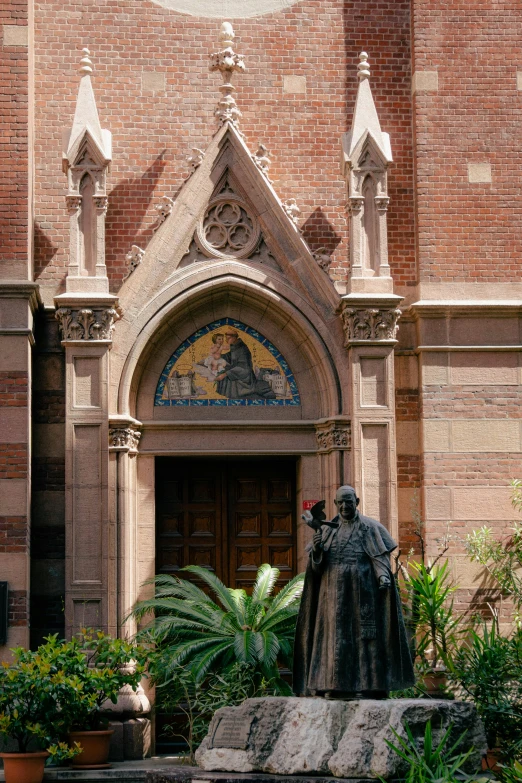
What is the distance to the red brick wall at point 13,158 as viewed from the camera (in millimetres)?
15836

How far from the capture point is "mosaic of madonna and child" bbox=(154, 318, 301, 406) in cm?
1644

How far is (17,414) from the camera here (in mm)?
15430

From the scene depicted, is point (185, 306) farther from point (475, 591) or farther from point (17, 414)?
point (475, 591)

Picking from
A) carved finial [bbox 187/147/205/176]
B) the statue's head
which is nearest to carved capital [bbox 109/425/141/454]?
→ carved finial [bbox 187/147/205/176]

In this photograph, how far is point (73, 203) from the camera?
51.9ft

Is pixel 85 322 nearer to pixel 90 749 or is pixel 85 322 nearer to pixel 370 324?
pixel 370 324

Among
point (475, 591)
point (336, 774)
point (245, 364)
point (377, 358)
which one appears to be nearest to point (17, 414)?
point (245, 364)

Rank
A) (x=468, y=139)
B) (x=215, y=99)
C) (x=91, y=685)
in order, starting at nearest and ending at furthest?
(x=91, y=685) < (x=468, y=139) < (x=215, y=99)

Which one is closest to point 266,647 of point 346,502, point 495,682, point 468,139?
point 495,682

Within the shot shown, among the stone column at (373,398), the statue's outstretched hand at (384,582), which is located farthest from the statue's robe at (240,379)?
the statue's outstretched hand at (384,582)

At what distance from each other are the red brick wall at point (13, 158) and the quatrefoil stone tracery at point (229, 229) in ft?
6.97

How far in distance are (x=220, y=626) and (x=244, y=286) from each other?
4.09 m

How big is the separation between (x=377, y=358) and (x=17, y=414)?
4.15 m

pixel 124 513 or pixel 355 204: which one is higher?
pixel 355 204
